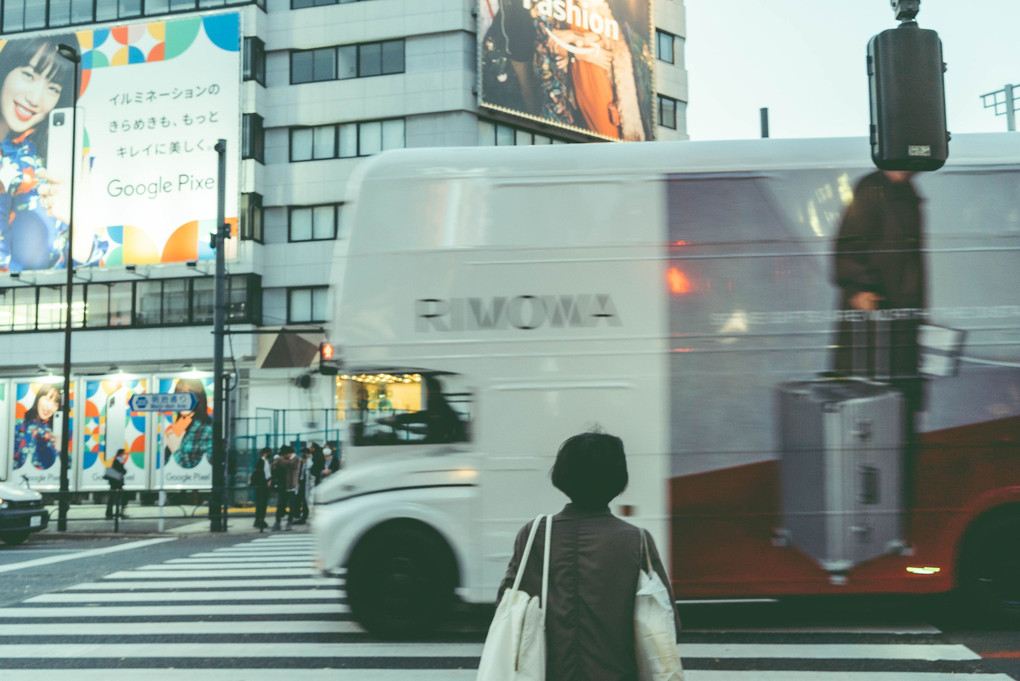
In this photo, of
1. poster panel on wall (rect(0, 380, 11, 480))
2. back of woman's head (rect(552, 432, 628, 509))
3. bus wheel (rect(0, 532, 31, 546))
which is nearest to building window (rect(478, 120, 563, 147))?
bus wheel (rect(0, 532, 31, 546))

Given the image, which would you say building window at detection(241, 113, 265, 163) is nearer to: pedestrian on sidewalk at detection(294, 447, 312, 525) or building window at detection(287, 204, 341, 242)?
building window at detection(287, 204, 341, 242)

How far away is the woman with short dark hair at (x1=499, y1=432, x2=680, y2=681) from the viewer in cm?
297

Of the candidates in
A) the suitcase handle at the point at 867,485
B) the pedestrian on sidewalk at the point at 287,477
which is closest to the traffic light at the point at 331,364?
the suitcase handle at the point at 867,485

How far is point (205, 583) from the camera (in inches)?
432

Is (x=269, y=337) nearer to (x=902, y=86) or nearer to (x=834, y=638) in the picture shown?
(x=834, y=638)

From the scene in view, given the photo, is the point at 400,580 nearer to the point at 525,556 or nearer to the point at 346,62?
the point at 525,556

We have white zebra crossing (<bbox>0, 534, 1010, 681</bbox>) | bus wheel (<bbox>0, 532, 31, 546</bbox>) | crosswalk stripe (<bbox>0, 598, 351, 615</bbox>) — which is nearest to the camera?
white zebra crossing (<bbox>0, 534, 1010, 681</bbox>)

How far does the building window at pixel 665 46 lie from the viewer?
122 feet

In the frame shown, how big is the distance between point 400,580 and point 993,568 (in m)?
5.15

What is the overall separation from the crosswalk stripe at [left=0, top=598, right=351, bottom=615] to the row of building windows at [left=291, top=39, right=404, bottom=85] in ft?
82.1

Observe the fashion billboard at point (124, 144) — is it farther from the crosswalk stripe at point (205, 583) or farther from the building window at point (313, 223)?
the crosswalk stripe at point (205, 583)

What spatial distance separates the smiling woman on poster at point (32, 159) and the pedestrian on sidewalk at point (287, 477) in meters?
17.4

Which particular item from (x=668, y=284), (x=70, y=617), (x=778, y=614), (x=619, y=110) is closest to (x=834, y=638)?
(x=778, y=614)

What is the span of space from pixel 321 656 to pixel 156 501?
24.9m
